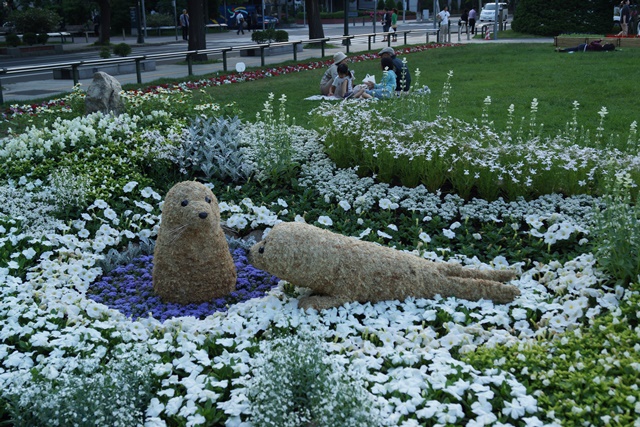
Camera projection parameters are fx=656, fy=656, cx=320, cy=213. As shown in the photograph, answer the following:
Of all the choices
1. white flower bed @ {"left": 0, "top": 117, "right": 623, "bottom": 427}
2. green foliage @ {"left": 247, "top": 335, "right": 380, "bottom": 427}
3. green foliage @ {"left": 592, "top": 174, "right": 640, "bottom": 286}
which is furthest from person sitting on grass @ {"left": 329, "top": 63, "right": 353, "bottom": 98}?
green foliage @ {"left": 247, "top": 335, "right": 380, "bottom": 427}

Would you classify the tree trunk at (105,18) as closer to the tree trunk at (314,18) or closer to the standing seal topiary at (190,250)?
the tree trunk at (314,18)

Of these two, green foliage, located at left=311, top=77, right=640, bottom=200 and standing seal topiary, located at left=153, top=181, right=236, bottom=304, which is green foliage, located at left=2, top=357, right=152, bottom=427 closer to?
standing seal topiary, located at left=153, top=181, right=236, bottom=304

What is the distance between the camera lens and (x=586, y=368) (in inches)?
130

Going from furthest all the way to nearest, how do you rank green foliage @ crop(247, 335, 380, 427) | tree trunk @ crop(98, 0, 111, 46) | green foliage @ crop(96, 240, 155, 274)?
tree trunk @ crop(98, 0, 111, 46) → green foliage @ crop(96, 240, 155, 274) → green foliage @ crop(247, 335, 380, 427)

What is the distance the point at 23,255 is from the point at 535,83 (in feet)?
38.5

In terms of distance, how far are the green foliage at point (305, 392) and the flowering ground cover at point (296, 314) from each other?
11 mm

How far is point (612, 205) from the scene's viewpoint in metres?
4.39

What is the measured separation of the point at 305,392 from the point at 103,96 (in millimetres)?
6732

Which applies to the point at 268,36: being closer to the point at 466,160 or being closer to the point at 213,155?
the point at 213,155

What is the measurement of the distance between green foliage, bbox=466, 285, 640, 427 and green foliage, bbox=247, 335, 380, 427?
819 mm

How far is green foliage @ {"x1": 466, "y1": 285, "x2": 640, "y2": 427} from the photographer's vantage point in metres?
2.96

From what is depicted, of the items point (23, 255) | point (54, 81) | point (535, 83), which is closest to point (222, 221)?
point (23, 255)

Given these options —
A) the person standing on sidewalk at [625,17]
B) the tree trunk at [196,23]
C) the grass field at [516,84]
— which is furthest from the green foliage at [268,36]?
the person standing on sidewalk at [625,17]

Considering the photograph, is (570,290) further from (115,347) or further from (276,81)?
(276,81)
